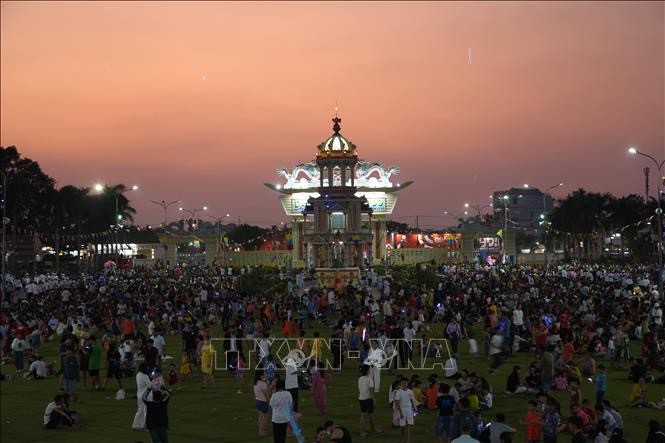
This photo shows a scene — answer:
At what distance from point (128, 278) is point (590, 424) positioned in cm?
5823

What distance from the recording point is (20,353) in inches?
1120

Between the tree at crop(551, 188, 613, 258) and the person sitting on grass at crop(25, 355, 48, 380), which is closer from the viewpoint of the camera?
the person sitting on grass at crop(25, 355, 48, 380)

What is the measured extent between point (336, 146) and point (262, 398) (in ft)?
295

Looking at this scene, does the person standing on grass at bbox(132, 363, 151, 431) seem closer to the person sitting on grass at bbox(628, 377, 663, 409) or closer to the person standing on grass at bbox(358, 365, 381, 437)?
the person standing on grass at bbox(358, 365, 381, 437)

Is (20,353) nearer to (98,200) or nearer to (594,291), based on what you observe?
(594,291)

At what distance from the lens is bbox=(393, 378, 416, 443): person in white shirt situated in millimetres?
17377

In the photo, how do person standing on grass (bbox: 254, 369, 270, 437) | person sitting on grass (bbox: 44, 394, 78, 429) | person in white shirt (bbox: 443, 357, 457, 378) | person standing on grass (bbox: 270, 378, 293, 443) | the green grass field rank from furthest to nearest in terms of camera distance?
person in white shirt (bbox: 443, 357, 457, 378), person sitting on grass (bbox: 44, 394, 78, 429), the green grass field, person standing on grass (bbox: 254, 369, 270, 437), person standing on grass (bbox: 270, 378, 293, 443)

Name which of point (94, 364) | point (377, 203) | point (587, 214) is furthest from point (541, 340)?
point (587, 214)

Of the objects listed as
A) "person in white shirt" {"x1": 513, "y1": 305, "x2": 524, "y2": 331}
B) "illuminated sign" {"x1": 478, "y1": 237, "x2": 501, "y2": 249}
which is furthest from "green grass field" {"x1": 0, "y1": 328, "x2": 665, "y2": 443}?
"illuminated sign" {"x1": 478, "y1": 237, "x2": 501, "y2": 249}

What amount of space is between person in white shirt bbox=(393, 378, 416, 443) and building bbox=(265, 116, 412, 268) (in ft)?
186

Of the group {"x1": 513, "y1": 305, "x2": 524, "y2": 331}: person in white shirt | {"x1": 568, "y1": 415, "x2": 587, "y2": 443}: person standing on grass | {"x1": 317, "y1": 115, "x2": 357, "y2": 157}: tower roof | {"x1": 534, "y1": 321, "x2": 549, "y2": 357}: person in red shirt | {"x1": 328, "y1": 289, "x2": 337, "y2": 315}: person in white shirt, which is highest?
{"x1": 317, "y1": 115, "x2": 357, "y2": 157}: tower roof

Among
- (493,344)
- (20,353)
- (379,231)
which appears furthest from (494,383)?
(379,231)

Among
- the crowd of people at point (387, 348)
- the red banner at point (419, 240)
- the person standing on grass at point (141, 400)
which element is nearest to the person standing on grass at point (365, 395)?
the crowd of people at point (387, 348)

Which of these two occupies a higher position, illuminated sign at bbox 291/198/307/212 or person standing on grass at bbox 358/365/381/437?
illuminated sign at bbox 291/198/307/212
